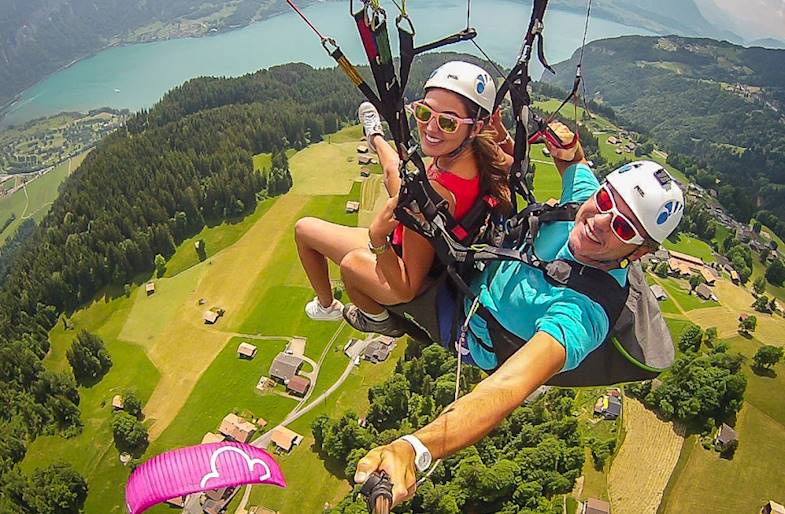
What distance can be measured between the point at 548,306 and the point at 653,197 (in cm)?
75

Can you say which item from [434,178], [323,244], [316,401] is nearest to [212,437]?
[316,401]

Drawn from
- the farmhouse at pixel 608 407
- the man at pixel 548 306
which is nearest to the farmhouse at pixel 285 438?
the farmhouse at pixel 608 407

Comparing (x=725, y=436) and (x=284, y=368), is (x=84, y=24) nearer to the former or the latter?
(x=284, y=368)

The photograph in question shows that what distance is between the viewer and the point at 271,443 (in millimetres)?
20734

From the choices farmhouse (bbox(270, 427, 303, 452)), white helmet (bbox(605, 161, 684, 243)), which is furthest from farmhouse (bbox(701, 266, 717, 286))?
white helmet (bbox(605, 161, 684, 243))

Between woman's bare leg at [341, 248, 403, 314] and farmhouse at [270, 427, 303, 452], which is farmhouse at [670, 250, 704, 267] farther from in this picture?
woman's bare leg at [341, 248, 403, 314]

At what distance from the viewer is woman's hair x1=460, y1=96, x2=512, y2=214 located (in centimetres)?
339

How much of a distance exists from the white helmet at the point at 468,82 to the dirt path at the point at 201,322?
75.8 ft

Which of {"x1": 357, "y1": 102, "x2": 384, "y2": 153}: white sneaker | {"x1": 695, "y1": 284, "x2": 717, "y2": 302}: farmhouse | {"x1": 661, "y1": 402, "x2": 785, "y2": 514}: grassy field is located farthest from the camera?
{"x1": 695, "y1": 284, "x2": 717, "y2": 302}: farmhouse

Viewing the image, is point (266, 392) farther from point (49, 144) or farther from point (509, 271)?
point (49, 144)

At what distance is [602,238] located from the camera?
2.74 meters

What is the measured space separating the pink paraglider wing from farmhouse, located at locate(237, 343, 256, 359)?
812 inches

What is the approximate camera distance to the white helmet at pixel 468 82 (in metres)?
3.11

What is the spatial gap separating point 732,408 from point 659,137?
230 ft
